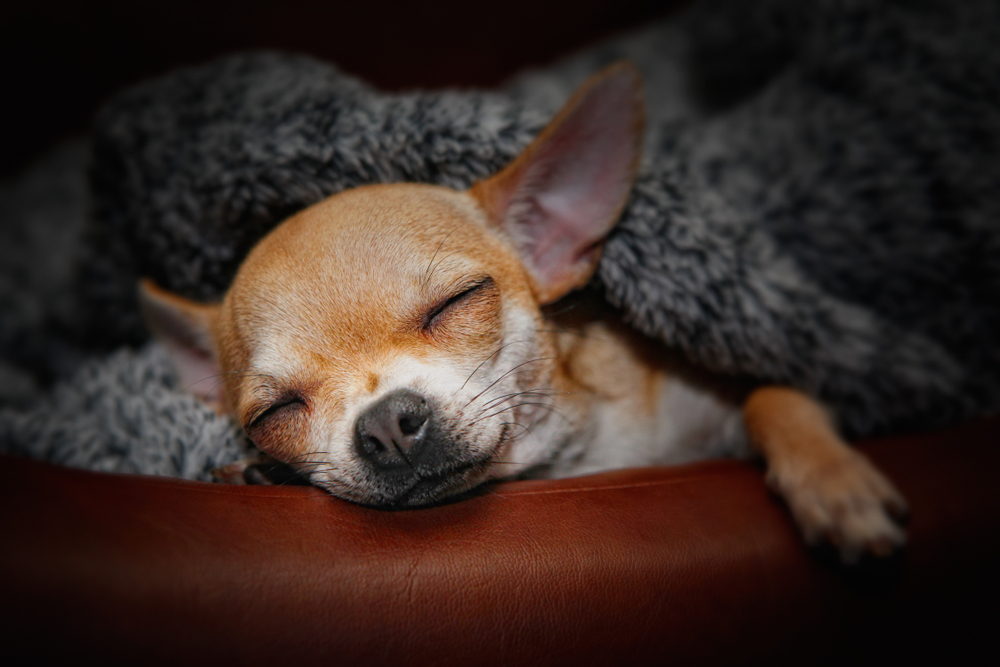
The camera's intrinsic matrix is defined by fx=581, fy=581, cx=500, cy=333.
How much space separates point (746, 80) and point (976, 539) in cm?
160

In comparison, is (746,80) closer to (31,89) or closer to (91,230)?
(91,230)

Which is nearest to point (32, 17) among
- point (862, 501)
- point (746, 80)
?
point (746, 80)

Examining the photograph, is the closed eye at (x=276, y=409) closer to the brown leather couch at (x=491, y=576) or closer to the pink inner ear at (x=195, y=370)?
the brown leather couch at (x=491, y=576)

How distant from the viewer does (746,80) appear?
2.04 meters

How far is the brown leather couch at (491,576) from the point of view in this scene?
0.71 meters

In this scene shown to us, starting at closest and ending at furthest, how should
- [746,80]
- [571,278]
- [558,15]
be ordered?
[571,278] < [746,80] < [558,15]

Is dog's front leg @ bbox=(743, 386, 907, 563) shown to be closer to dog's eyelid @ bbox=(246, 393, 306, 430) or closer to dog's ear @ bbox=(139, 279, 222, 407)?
dog's eyelid @ bbox=(246, 393, 306, 430)

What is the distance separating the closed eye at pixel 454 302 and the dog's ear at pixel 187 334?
0.54 m

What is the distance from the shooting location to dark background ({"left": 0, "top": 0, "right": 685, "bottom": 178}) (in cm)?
178

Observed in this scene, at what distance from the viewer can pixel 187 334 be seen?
1.31m

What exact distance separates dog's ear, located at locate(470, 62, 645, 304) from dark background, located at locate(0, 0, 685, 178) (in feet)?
3.81

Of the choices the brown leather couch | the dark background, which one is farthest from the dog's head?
the dark background

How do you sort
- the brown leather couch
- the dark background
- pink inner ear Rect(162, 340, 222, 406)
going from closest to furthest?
the brown leather couch, pink inner ear Rect(162, 340, 222, 406), the dark background

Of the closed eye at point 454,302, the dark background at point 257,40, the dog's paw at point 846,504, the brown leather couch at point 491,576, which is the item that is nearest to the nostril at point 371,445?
the brown leather couch at point 491,576
